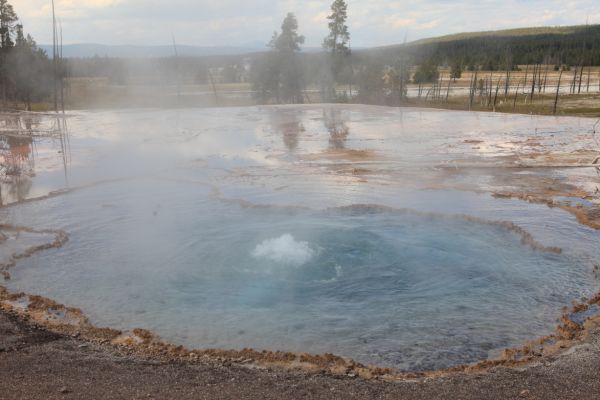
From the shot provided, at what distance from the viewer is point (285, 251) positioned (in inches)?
297

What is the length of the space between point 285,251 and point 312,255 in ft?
1.21

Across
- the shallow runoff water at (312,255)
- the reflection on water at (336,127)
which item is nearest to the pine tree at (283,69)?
the reflection on water at (336,127)

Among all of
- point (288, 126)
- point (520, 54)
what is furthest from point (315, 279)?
point (520, 54)

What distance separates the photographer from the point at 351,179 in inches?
478

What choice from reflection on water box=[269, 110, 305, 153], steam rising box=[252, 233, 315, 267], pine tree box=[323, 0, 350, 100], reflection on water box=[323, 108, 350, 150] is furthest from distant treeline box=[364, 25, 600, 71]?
steam rising box=[252, 233, 315, 267]

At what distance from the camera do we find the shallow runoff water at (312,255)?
5586 mm

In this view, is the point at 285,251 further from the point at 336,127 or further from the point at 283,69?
the point at 283,69

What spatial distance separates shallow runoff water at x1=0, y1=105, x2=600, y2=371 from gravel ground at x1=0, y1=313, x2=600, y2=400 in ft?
1.84

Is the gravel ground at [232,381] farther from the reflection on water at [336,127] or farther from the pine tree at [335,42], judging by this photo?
the pine tree at [335,42]

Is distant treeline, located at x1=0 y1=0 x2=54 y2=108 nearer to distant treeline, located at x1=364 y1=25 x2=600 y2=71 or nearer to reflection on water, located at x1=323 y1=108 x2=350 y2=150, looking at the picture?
reflection on water, located at x1=323 y1=108 x2=350 y2=150

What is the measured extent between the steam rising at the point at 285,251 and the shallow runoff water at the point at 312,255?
29mm

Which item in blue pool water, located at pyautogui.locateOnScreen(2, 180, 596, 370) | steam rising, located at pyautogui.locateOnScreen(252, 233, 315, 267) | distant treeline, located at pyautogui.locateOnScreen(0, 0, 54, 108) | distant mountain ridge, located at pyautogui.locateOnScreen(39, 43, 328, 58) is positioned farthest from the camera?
distant mountain ridge, located at pyautogui.locateOnScreen(39, 43, 328, 58)

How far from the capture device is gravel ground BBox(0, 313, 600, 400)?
4.15 meters

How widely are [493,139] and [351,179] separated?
7467 millimetres
